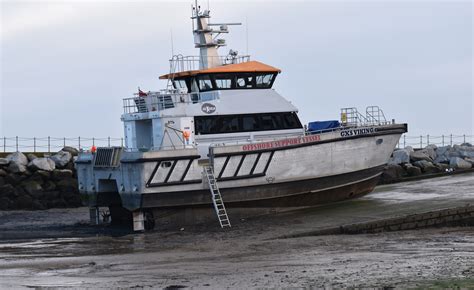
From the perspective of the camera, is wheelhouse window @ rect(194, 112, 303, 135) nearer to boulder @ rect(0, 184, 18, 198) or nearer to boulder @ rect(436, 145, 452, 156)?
boulder @ rect(0, 184, 18, 198)

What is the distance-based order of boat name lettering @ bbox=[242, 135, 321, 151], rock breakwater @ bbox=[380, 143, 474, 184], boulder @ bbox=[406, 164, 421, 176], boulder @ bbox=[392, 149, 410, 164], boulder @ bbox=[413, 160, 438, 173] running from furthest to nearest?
boulder @ bbox=[392, 149, 410, 164] → boulder @ bbox=[413, 160, 438, 173] → boulder @ bbox=[406, 164, 421, 176] → rock breakwater @ bbox=[380, 143, 474, 184] → boat name lettering @ bbox=[242, 135, 321, 151]

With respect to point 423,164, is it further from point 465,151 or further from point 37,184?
point 37,184

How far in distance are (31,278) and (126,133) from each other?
10053 millimetres

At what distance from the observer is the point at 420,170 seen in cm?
3073

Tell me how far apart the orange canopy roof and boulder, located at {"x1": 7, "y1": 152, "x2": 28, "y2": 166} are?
7.56 meters

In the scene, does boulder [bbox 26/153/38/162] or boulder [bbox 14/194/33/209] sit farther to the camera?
boulder [bbox 26/153/38/162]

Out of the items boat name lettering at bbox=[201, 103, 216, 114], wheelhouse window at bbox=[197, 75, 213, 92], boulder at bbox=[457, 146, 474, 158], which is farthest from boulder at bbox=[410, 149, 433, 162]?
boat name lettering at bbox=[201, 103, 216, 114]

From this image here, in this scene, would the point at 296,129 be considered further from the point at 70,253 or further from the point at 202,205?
the point at 70,253

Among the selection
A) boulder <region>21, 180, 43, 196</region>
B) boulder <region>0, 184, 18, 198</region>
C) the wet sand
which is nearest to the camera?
the wet sand

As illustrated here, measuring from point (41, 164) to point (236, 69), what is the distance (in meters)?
8.81

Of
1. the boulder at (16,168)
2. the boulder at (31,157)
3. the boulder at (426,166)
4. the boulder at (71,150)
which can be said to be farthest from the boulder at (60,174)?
the boulder at (426,166)

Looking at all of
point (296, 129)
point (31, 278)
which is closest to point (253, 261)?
point (31, 278)

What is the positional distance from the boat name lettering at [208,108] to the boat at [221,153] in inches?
1.0

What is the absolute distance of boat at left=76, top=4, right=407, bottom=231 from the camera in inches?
870
